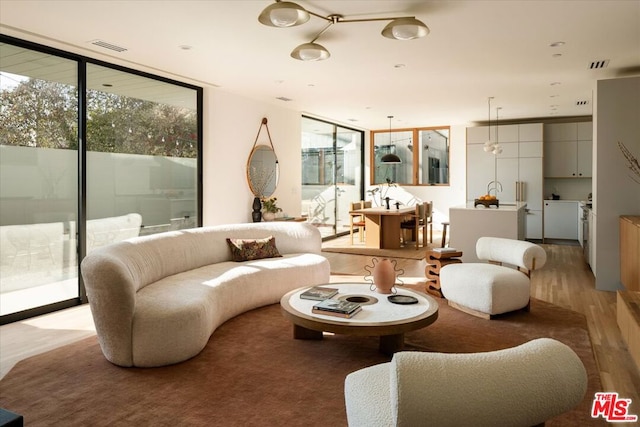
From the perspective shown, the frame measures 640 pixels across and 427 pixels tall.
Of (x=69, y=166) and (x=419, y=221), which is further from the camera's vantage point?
(x=419, y=221)

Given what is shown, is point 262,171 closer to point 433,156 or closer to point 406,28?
point 406,28

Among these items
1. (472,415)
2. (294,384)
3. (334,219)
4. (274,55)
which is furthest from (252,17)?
(334,219)

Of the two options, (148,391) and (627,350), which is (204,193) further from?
(627,350)

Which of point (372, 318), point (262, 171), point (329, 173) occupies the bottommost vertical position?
point (372, 318)

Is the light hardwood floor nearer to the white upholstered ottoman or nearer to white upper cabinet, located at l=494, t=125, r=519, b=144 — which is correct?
the white upholstered ottoman

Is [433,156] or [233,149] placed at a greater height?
[433,156]

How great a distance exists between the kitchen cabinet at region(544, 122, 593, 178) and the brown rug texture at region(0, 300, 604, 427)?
6.27m

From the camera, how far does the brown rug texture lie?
8.03ft

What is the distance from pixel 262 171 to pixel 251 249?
2.84m

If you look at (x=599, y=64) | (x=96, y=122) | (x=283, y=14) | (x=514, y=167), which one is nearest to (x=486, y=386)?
(x=283, y=14)

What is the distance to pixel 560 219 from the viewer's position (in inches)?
367

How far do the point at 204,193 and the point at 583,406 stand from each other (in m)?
5.14

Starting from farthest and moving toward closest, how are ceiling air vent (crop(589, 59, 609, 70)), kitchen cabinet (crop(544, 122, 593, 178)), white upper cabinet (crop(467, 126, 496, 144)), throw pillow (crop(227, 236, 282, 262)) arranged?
white upper cabinet (crop(467, 126, 496, 144)), kitchen cabinet (crop(544, 122, 593, 178)), ceiling air vent (crop(589, 59, 609, 70)), throw pillow (crop(227, 236, 282, 262))

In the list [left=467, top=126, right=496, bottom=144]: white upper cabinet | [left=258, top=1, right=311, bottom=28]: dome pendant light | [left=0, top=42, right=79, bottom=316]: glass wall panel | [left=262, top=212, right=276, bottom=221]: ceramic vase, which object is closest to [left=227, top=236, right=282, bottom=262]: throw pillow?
[left=0, top=42, right=79, bottom=316]: glass wall panel
